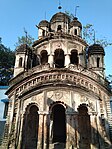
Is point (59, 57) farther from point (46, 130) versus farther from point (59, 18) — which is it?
point (46, 130)

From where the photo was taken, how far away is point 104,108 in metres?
13.0

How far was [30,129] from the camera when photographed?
13664 millimetres

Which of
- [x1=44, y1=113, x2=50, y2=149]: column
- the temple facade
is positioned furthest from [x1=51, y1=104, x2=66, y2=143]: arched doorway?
[x1=44, y1=113, x2=50, y2=149]: column

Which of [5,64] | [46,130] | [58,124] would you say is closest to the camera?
[46,130]

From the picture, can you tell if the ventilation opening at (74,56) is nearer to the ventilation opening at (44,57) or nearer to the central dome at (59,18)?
the ventilation opening at (44,57)

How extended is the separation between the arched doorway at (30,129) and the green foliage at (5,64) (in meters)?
12.1

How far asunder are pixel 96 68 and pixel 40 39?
5656mm

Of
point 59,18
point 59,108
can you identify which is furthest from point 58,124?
point 59,18

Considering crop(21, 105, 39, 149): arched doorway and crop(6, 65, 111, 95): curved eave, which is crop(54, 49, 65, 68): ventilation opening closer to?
crop(6, 65, 111, 95): curved eave

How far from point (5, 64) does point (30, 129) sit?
14146 mm

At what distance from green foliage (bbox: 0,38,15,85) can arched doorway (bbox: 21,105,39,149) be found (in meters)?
12.1

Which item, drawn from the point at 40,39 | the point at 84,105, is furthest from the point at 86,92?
the point at 40,39

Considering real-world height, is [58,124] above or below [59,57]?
below

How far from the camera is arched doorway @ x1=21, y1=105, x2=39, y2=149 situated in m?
12.7
